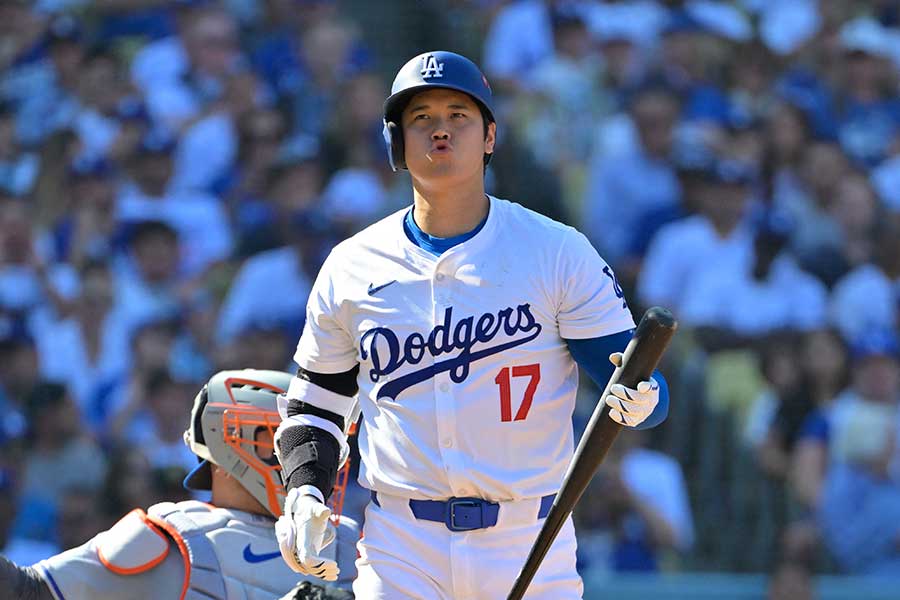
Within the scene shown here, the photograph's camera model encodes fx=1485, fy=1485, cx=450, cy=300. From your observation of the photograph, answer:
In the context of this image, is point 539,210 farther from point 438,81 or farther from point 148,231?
point 438,81

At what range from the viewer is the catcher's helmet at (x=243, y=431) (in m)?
4.03

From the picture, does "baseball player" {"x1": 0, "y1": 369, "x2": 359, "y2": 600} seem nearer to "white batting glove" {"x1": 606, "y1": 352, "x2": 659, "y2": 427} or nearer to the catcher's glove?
the catcher's glove

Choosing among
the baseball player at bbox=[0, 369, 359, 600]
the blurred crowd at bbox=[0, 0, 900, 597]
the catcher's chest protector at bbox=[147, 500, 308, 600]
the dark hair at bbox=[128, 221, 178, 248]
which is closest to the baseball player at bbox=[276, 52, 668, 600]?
the baseball player at bbox=[0, 369, 359, 600]

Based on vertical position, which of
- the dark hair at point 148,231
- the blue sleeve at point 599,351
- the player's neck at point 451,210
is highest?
the dark hair at point 148,231

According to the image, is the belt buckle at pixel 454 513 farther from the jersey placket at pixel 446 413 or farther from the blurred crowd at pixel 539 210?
the blurred crowd at pixel 539 210

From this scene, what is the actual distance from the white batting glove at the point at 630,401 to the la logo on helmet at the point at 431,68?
80 centimetres

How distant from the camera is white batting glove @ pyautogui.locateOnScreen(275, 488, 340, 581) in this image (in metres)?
3.33

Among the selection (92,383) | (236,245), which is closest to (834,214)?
(236,245)

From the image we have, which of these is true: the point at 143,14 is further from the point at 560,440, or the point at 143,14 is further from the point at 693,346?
the point at 560,440

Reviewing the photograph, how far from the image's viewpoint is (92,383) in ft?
28.3

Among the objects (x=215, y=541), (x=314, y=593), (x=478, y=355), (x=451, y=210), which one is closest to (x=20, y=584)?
(x=215, y=541)

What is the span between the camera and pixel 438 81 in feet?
11.2

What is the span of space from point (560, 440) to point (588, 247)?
0.46 meters

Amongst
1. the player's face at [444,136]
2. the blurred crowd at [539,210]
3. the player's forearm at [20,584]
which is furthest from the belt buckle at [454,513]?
the blurred crowd at [539,210]
